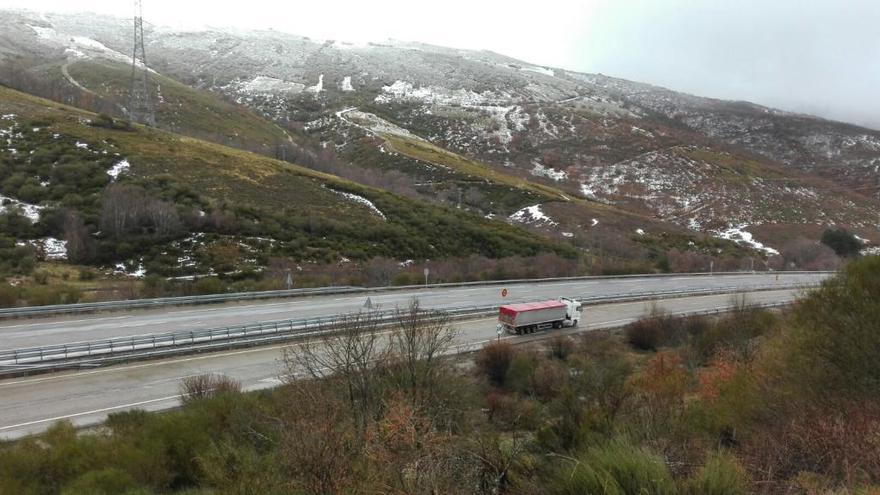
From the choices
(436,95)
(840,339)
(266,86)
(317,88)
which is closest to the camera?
(840,339)

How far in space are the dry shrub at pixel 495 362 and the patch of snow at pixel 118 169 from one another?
39319mm

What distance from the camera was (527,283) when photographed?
40.2m

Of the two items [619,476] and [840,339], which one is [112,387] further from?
[840,339]

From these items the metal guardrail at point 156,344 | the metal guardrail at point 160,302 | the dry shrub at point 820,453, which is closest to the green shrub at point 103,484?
the metal guardrail at point 156,344

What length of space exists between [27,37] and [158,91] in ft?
208

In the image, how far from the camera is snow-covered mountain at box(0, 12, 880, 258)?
94.1m

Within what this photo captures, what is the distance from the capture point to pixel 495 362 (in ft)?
71.9

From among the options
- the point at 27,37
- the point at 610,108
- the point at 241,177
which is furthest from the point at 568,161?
the point at 27,37

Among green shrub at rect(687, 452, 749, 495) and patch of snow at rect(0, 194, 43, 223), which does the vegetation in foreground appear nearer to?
green shrub at rect(687, 452, 749, 495)

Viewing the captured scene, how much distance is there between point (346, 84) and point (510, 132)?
173ft

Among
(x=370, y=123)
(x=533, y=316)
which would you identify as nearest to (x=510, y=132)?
(x=370, y=123)

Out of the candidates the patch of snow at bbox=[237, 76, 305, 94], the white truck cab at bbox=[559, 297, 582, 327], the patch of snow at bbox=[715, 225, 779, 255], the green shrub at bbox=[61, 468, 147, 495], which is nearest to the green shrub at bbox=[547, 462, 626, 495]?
the green shrub at bbox=[61, 468, 147, 495]

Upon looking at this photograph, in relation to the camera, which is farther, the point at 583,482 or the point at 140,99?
the point at 140,99

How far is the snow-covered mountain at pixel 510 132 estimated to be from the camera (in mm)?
94125
